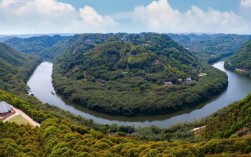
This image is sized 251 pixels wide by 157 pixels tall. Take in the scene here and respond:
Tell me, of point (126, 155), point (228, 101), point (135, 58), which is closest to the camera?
point (126, 155)

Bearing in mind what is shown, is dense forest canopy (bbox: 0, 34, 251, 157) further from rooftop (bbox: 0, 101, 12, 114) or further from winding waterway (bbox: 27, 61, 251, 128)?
winding waterway (bbox: 27, 61, 251, 128)

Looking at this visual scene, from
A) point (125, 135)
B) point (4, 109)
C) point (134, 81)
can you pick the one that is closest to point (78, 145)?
point (125, 135)

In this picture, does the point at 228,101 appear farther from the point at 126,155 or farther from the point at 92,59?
the point at 126,155

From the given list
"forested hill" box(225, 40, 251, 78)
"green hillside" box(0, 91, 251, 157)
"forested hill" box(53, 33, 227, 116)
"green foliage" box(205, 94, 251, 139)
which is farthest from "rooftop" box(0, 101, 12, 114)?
"forested hill" box(225, 40, 251, 78)

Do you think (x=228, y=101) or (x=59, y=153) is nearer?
(x=59, y=153)

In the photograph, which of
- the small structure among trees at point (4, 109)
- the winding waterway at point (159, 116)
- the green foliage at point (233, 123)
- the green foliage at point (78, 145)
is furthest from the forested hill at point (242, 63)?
the green foliage at point (78, 145)

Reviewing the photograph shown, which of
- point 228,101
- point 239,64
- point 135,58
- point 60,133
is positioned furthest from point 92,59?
point 60,133
